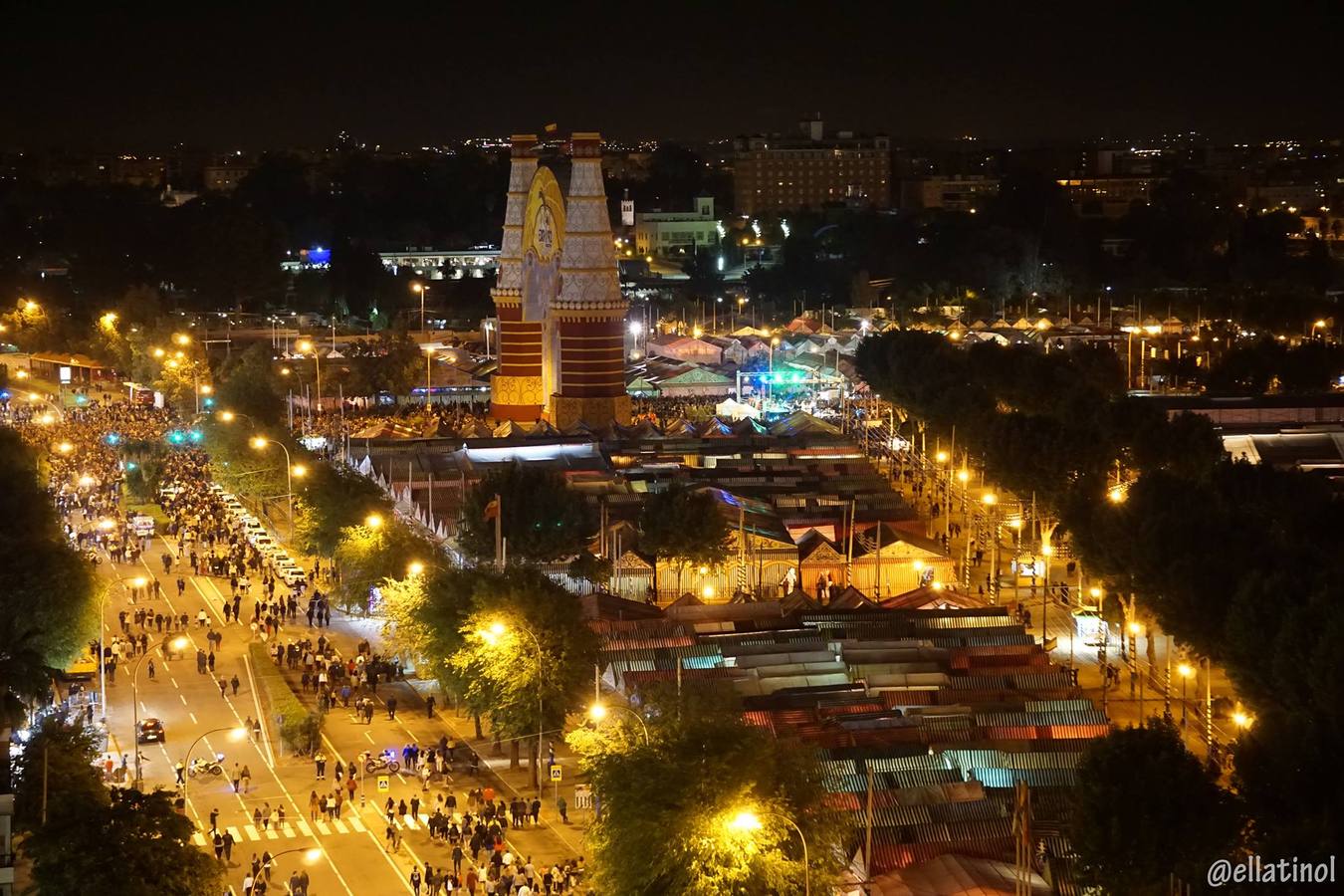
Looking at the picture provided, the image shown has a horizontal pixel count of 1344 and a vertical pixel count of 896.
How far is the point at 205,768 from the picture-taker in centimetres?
3600

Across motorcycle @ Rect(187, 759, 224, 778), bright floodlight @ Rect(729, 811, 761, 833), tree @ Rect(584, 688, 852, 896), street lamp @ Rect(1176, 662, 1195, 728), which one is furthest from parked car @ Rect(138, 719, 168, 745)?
street lamp @ Rect(1176, 662, 1195, 728)

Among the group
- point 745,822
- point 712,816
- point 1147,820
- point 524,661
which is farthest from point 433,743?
point 1147,820

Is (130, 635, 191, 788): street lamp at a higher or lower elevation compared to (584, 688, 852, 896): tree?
lower

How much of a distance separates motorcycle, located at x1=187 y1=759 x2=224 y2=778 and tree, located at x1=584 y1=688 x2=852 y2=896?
9.83 meters

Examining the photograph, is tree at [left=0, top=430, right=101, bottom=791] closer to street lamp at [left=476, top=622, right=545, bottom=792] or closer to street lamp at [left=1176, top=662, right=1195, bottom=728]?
street lamp at [left=476, top=622, right=545, bottom=792]

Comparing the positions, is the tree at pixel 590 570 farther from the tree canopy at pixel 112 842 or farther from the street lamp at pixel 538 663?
the tree canopy at pixel 112 842

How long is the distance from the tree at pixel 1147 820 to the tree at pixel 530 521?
20.6 metres

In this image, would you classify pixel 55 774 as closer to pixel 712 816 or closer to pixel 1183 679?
pixel 712 816

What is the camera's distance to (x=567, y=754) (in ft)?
120

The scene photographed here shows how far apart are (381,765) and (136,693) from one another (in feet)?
21.0

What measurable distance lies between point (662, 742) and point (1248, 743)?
6.76 metres

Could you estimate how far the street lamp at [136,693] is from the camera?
113ft

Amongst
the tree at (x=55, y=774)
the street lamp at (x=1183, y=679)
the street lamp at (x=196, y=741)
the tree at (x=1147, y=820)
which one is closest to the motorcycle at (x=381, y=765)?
the street lamp at (x=196, y=741)

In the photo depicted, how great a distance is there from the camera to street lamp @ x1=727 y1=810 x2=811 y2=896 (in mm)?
25484
